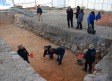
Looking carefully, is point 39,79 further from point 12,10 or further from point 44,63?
point 12,10

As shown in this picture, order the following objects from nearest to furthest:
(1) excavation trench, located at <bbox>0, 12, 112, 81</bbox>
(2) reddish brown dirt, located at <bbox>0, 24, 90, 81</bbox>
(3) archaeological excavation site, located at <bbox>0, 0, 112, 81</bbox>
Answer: (3) archaeological excavation site, located at <bbox>0, 0, 112, 81</bbox>
(2) reddish brown dirt, located at <bbox>0, 24, 90, 81</bbox>
(1) excavation trench, located at <bbox>0, 12, 112, 81</bbox>

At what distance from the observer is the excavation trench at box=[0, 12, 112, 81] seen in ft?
16.7

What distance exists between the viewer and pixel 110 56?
3.91 meters

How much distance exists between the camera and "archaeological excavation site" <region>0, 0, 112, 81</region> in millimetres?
3130

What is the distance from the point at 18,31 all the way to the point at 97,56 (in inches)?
357

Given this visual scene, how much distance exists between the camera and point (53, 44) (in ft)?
26.8

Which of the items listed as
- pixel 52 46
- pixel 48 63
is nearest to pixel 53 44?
pixel 52 46

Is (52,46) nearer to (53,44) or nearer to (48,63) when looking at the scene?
(53,44)

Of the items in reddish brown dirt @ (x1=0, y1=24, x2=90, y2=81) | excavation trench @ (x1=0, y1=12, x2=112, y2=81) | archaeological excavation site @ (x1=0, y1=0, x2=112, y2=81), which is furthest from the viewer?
excavation trench @ (x1=0, y1=12, x2=112, y2=81)

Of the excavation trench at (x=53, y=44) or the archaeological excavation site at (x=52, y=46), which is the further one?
the excavation trench at (x=53, y=44)

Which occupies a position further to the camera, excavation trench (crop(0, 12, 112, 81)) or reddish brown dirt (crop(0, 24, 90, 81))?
excavation trench (crop(0, 12, 112, 81))

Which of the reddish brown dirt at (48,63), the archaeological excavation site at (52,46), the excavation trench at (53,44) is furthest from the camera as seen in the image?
the excavation trench at (53,44)

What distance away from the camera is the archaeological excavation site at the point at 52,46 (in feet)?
10.3

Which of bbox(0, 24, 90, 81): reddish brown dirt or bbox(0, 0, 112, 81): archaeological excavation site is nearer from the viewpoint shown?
bbox(0, 0, 112, 81): archaeological excavation site
